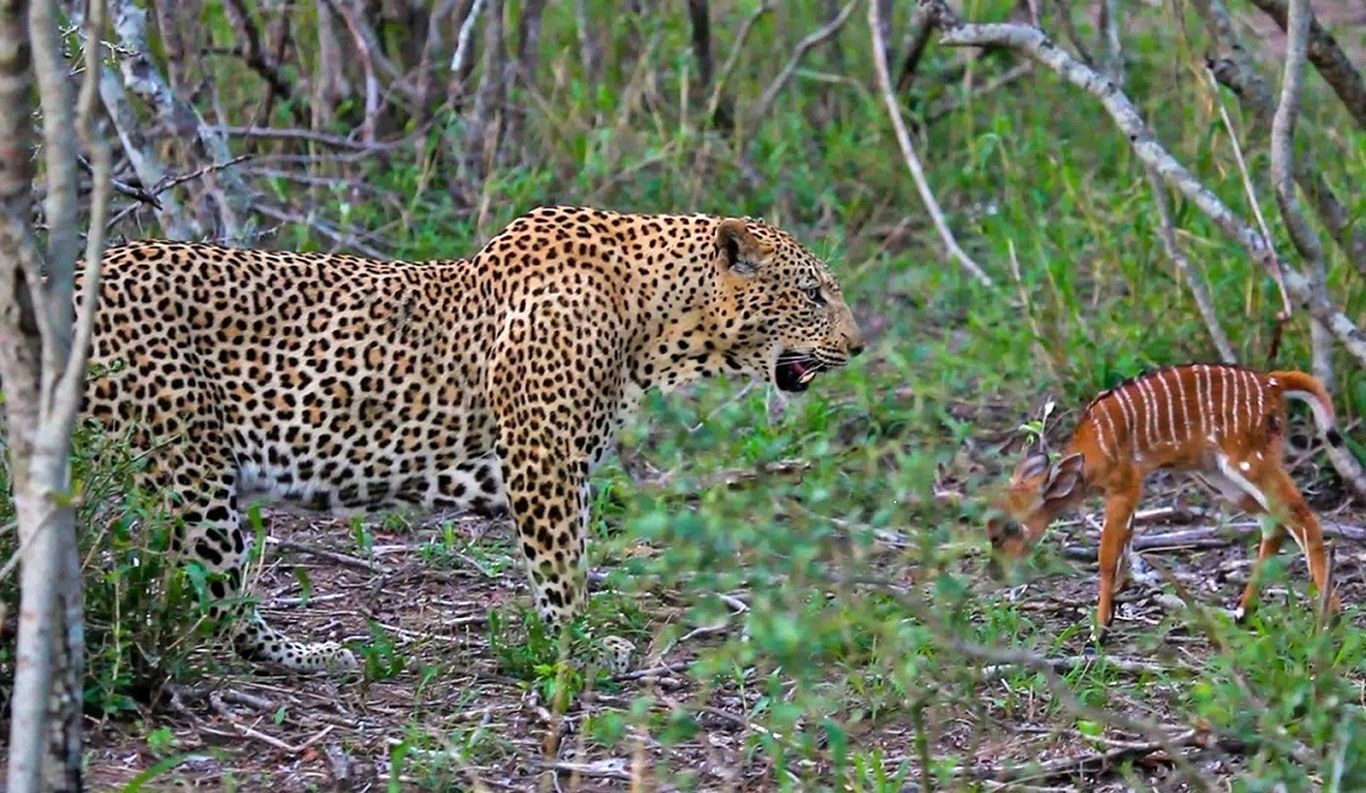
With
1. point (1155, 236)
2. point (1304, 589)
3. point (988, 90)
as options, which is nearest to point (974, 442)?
point (1155, 236)

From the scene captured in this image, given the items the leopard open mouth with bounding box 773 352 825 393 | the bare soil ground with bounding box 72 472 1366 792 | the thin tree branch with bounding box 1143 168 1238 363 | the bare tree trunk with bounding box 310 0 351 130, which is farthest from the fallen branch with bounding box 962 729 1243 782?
the bare tree trunk with bounding box 310 0 351 130

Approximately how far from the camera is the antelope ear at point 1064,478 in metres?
6.77

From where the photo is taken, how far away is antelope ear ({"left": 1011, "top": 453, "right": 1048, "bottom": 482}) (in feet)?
22.3

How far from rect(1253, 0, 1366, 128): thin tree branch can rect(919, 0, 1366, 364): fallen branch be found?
0.64 metres

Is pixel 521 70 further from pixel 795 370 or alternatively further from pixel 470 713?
pixel 470 713

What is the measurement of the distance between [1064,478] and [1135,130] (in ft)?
4.25

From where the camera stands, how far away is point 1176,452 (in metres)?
6.75

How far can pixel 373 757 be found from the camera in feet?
17.5

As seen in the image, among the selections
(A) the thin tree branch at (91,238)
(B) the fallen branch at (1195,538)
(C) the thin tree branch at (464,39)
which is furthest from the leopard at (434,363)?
(C) the thin tree branch at (464,39)

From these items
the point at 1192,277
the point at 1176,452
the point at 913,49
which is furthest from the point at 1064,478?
the point at 913,49

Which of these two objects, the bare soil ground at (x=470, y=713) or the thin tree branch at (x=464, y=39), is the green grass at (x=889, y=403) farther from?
the thin tree branch at (x=464, y=39)

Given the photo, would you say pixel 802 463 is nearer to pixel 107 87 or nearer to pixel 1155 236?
pixel 1155 236

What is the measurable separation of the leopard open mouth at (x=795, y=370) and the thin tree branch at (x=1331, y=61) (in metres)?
2.18

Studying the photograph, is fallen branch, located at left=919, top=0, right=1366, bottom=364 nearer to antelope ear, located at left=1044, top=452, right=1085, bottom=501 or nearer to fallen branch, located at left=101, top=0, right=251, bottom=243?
antelope ear, located at left=1044, top=452, right=1085, bottom=501
